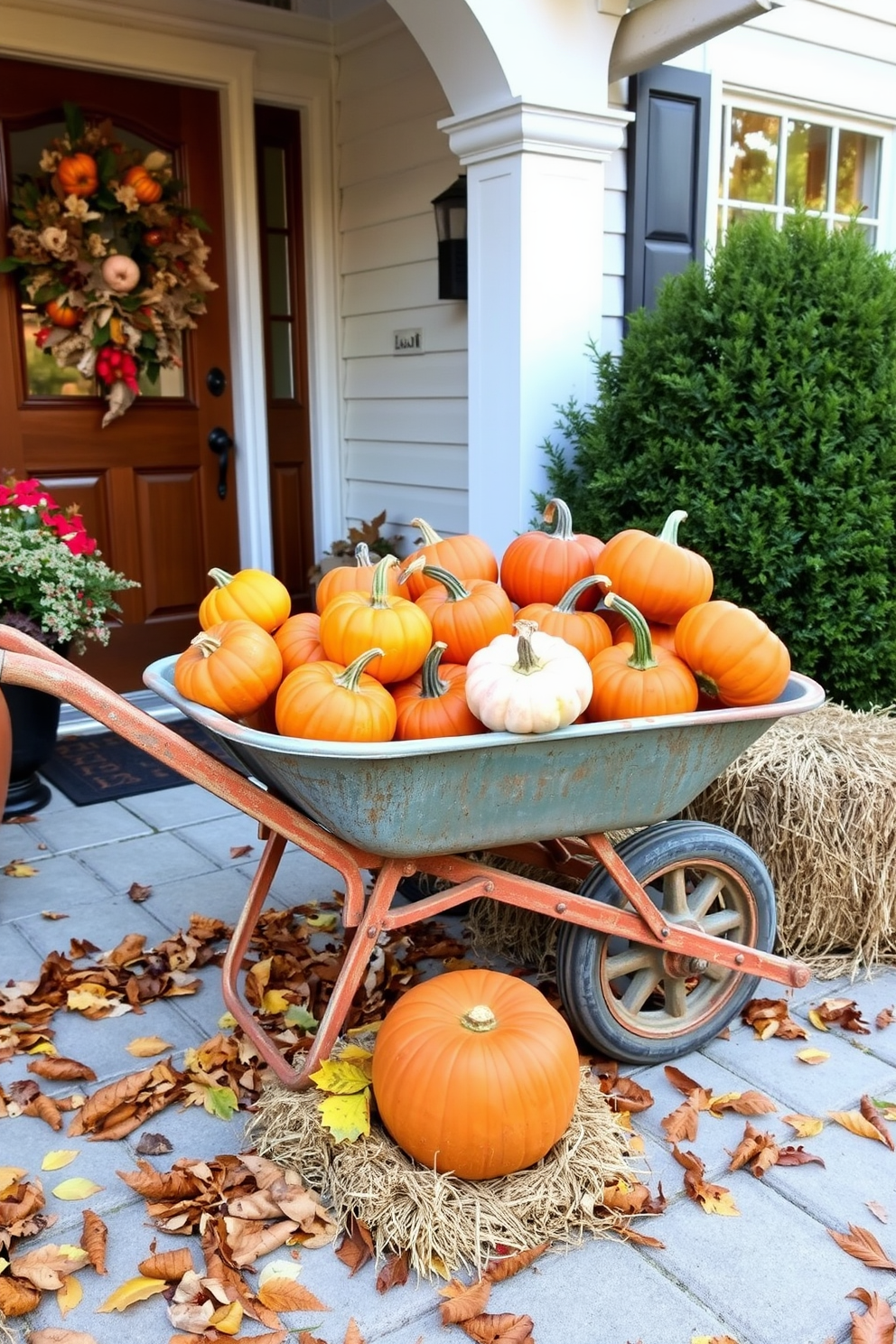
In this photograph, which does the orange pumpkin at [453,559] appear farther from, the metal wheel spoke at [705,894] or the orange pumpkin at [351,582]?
the metal wheel spoke at [705,894]

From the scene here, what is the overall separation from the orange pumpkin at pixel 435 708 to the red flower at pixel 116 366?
3.01m

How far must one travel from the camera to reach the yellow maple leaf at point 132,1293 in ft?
5.46

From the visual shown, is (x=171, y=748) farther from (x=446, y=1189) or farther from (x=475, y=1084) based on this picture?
(x=446, y=1189)

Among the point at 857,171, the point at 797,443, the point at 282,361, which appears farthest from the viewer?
the point at 857,171

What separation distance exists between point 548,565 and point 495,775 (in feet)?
2.03

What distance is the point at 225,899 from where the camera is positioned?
312cm

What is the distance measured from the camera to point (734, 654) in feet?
6.70

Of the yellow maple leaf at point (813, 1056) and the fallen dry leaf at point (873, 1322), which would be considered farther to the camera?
the yellow maple leaf at point (813, 1056)

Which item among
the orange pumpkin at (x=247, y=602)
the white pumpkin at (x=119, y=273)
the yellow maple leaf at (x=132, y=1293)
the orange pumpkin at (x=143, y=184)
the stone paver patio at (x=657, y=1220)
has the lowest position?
the stone paver patio at (x=657, y=1220)

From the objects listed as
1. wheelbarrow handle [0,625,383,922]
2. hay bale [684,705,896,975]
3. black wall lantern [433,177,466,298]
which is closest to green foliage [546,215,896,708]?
hay bale [684,705,896,975]

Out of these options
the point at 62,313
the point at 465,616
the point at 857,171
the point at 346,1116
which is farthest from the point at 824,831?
the point at 857,171

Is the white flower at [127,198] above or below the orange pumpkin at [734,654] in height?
above

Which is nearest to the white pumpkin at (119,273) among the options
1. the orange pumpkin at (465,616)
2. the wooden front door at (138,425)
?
the wooden front door at (138,425)

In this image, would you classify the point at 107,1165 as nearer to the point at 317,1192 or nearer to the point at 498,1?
the point at 317,1192
